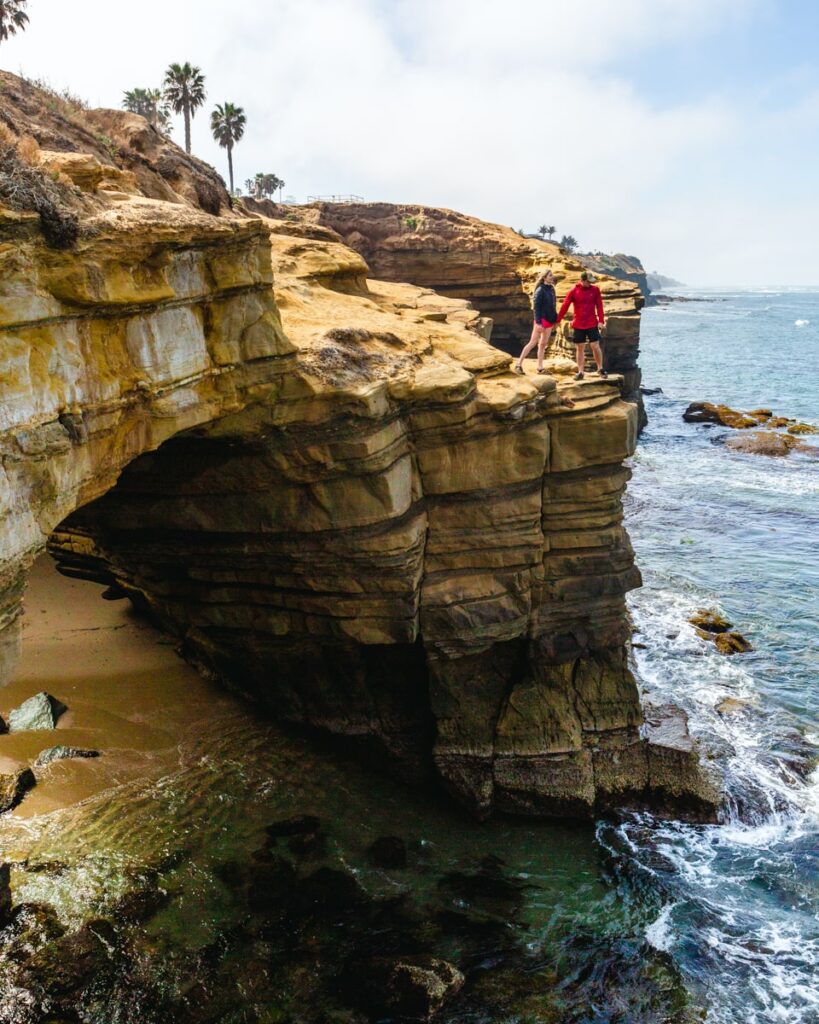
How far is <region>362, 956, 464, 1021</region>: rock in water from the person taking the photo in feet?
35.8

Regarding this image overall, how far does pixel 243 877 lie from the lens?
12.9m

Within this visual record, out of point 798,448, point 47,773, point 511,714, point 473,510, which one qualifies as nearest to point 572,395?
point 473,510

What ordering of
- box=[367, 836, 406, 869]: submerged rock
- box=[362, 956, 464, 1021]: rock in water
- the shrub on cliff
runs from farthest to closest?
1. box=[367, 836, 406, 869]: submerged rock
2. box=[362, 956, 464, 1021]: rock in water
3. the shrub on cliff

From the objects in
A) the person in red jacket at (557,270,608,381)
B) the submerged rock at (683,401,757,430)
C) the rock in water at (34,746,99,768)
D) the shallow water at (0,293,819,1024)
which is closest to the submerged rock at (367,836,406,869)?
the shallow water at (0,293,819,1024)

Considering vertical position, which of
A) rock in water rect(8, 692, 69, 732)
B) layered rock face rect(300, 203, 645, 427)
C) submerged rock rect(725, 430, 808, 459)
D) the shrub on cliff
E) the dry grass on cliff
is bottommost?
rock in water rect(8, 692, 69, 732)

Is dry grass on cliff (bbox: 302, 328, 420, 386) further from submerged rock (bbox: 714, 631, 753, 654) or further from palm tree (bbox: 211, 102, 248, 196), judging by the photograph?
A: palm tree (bbox: 211, 102, 248, 196)

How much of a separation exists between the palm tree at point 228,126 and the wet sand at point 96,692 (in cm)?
4892

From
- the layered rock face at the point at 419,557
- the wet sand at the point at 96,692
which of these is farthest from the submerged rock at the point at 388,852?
the wet sand at the point at 96,692

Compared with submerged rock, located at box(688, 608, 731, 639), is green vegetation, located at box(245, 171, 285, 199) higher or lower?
higher

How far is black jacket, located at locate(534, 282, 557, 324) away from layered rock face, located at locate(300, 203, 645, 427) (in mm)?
26372

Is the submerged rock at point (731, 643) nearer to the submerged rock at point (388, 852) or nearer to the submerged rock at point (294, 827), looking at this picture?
the submerged rock at point (388, 852)

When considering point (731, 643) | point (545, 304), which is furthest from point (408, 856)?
point (731, 643)

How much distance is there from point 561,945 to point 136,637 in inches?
440

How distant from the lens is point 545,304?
55.1 feet
